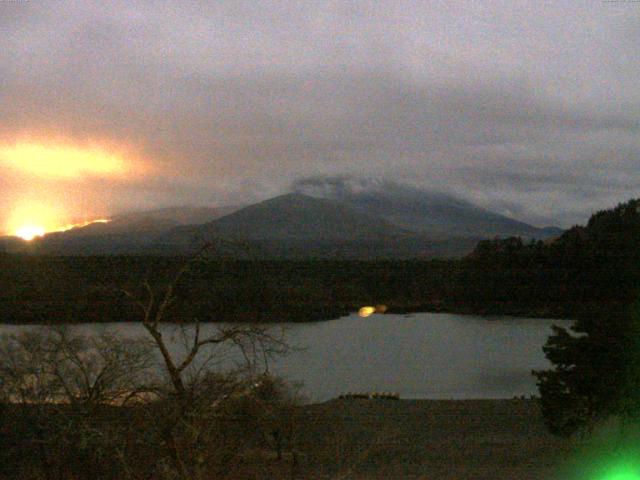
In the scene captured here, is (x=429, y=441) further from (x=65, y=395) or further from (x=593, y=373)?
(x=65, y=395)

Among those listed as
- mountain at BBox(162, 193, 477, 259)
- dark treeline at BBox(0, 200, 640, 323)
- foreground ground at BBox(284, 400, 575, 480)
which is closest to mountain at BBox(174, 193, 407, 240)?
mountain at BBox(162, 193, 477, 259)

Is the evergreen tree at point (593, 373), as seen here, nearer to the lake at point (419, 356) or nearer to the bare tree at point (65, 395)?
the bare tree at point (65, 395)

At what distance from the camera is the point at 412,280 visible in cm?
4875

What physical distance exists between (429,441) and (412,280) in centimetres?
3277

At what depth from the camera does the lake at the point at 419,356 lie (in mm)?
27625

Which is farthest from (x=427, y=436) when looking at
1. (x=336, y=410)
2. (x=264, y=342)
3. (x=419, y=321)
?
(x=419, y=321)

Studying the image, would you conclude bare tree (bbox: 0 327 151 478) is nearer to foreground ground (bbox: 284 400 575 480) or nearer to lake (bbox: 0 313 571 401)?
foreground ground (bbox: 284 400 575 480)

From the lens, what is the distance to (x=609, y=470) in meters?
11.3

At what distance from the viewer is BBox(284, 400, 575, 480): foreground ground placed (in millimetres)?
13258

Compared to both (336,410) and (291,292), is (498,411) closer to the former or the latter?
(336,410)

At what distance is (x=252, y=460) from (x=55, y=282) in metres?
19.2

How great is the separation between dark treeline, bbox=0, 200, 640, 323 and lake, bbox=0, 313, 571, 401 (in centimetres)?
123

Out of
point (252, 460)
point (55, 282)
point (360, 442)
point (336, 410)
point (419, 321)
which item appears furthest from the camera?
point (419, 321)

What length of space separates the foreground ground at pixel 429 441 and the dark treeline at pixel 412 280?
871 cm
